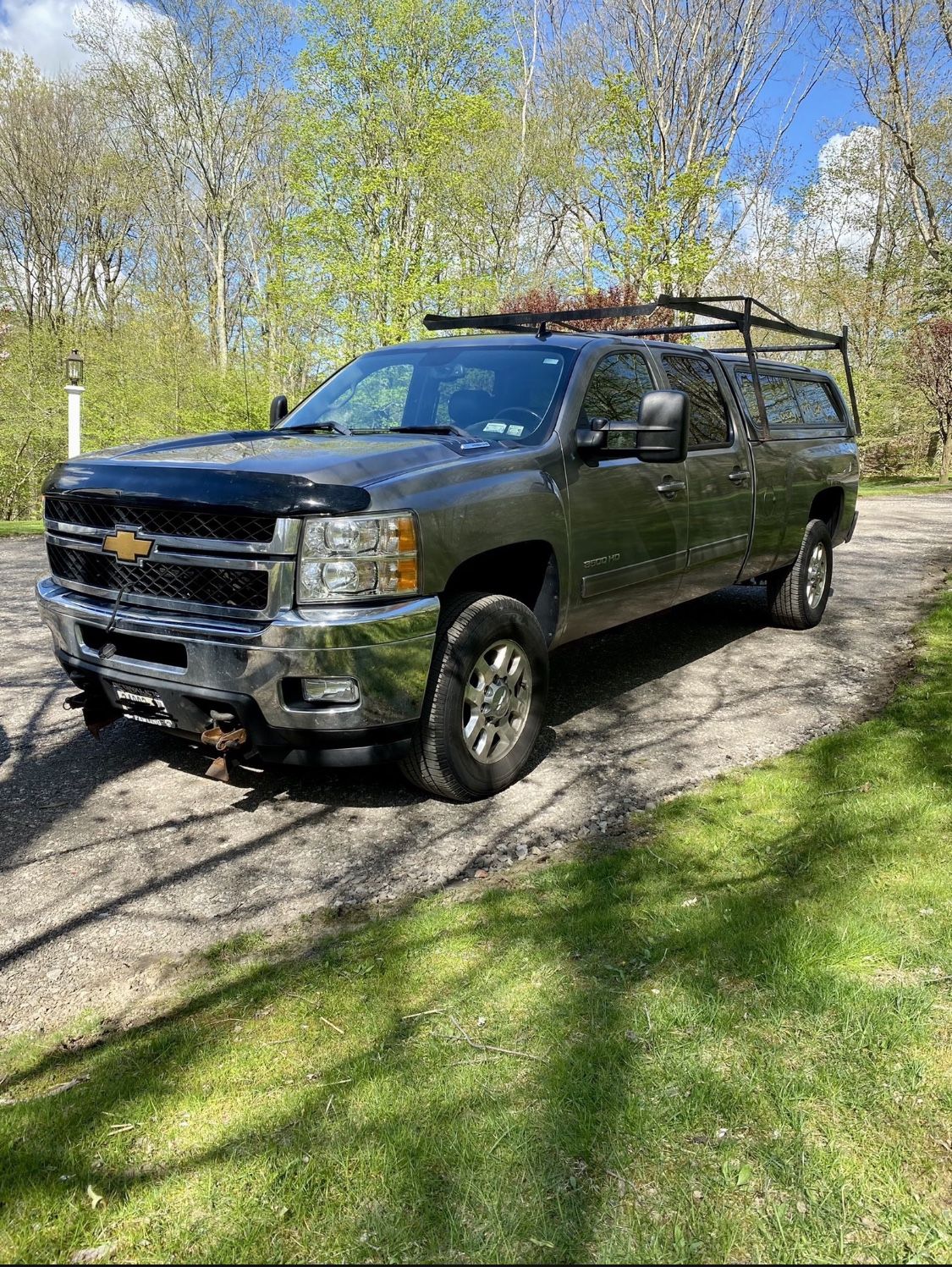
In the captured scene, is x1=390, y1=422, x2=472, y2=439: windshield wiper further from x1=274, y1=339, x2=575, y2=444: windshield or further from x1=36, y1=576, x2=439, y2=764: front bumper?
x1=36, y1=576, x2=439, y2=764: front bumper

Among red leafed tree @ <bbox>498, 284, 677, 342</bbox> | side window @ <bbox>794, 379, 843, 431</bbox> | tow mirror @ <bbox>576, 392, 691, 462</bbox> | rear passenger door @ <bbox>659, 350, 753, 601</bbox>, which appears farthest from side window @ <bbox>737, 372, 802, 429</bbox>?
red leafed tree @ <bbox>498, 284, 677, 342</bbox>

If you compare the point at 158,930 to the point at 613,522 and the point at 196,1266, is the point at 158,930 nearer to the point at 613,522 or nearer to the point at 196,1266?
the point at 196,1266

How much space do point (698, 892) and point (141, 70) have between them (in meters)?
30.6

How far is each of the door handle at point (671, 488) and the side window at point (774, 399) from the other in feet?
4.23

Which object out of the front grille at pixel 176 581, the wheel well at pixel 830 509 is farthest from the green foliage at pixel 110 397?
the front grille at pixel 176 581

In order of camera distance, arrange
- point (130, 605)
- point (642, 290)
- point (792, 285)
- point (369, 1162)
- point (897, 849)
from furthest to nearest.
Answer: point (792, 285) → point (642, 290) → point (130, 605) → point (897, 849) → point (369, 1162)

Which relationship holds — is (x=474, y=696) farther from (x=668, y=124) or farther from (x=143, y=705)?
(x=668, y=124)

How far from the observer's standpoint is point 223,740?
11.3 ft

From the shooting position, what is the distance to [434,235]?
19203 mm

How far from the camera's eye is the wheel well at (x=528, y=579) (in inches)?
165

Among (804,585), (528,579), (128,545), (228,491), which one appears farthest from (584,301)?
(228,491)

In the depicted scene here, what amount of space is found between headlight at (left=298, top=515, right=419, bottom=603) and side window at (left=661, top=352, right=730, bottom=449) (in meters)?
2.67

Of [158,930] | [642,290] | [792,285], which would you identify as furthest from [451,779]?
[792,285]

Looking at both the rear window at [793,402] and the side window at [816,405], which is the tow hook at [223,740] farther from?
the side window at [816,405]
